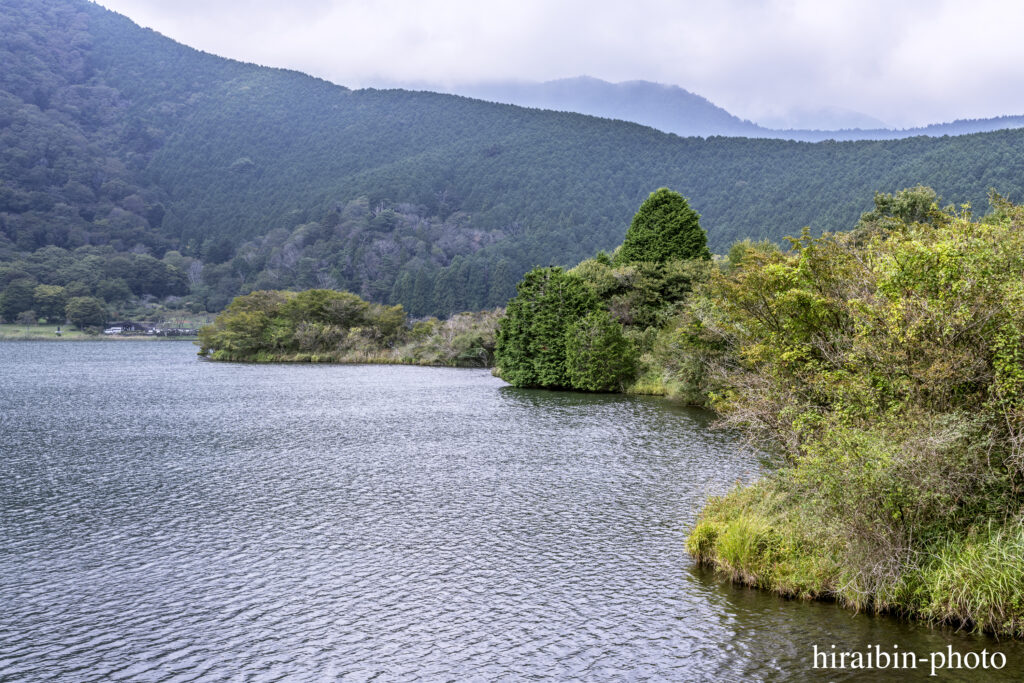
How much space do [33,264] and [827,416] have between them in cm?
19896

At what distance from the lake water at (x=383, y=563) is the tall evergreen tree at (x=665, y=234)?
122 ft

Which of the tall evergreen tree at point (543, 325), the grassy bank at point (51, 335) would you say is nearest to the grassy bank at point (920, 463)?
the tall evergreen tree at point (543, 325)

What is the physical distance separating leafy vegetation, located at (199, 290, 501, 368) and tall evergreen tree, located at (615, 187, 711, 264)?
78.3ft

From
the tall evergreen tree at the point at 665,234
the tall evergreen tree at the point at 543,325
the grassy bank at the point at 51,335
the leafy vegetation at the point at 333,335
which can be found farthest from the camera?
the grassy bank at the point at 51,335

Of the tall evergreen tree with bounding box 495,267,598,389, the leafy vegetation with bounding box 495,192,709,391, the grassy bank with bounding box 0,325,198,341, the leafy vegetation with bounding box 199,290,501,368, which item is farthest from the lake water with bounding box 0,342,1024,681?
the grassy bank with bounding box 0,325,198,341

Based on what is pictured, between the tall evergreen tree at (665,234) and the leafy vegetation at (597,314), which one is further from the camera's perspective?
the tall evergreen tree at (665,234)

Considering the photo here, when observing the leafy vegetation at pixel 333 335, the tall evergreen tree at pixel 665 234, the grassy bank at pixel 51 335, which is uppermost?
the tall evergreen tree at pixel 665 234

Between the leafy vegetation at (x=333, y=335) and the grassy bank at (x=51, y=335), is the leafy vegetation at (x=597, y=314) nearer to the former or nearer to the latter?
the leafy vegetation at (x=333, y=335)

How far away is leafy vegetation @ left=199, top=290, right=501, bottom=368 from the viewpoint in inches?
3605

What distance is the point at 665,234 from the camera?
71.3 m

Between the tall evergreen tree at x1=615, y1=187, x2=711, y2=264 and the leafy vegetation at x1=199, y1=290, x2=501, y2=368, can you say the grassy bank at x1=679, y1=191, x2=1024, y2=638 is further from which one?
the leafy vegetation at x1=199, y1=290, x2=501, y2=368

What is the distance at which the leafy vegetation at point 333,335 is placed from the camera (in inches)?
3605

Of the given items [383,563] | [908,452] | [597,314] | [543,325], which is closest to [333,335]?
[543,325]

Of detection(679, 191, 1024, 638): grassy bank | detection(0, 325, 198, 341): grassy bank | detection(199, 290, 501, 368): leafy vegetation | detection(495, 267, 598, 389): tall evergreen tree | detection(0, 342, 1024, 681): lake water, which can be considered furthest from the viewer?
detection(0, 325, 198, 341): grassy bank
